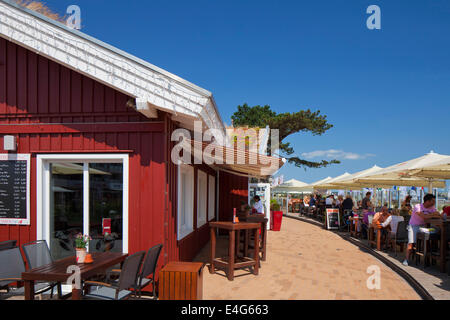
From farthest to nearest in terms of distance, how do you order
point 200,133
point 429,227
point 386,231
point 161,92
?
1. point 386,231
2. point 429,227
3. point 200,133
4. point 161,92

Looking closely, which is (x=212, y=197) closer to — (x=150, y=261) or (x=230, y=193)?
(x=230, y=193)

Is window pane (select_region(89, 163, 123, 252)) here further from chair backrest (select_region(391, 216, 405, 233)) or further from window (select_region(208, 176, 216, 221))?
chair backrest (select_region(391, 216, 405, 233))

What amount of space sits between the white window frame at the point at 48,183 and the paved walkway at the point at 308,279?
187 cm

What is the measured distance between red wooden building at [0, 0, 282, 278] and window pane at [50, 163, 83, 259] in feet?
0.05

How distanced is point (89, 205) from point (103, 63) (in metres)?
2.17

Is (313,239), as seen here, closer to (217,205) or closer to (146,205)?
(217,205)

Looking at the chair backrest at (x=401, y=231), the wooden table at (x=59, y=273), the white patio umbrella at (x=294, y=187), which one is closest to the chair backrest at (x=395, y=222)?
the chair backrest at (x=401, y=231)

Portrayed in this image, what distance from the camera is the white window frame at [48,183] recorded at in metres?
5.16

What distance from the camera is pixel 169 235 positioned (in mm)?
5277

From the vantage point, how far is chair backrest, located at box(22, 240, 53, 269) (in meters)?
4.32

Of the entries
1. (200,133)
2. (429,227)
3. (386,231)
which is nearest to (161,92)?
(200,133)

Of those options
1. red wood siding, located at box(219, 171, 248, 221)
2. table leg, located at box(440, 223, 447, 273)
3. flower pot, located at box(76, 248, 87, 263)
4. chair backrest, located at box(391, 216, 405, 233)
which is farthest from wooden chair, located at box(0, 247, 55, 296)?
red wood siding, located at box(219, 171, 248, 221)

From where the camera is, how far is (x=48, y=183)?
5.37m
